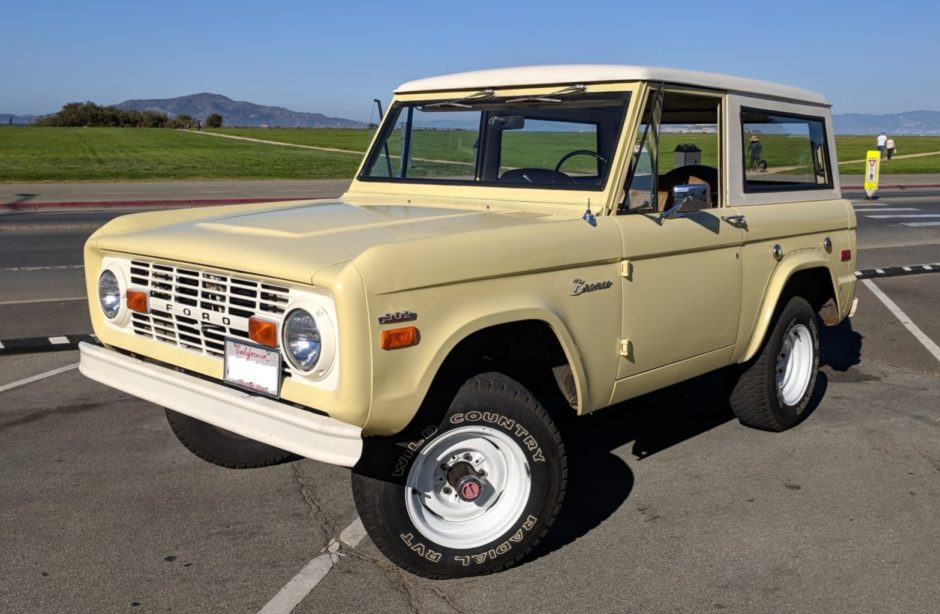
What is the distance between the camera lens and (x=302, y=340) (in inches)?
124

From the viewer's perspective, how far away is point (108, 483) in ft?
14.5

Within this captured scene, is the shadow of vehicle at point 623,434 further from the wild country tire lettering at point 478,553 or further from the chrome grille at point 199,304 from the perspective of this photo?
the chrome grille at point 199,304

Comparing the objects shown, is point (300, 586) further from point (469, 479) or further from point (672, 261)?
point (672, 261)

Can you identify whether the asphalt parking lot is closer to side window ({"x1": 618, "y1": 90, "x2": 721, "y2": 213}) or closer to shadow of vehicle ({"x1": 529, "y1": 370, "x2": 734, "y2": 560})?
shadow of vehicle ({"x1": 529, "y1": 370, "x2": 734, "y2": 560})

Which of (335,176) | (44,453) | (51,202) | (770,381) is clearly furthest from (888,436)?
(335,176)

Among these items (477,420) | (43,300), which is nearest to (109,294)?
(477,420)

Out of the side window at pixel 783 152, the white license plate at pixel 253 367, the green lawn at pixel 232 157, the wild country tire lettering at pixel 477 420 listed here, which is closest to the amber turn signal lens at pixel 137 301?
the white license plate at pixel 253 367

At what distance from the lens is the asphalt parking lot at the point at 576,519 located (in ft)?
11.1

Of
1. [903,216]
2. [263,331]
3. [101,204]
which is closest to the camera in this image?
[263,331]

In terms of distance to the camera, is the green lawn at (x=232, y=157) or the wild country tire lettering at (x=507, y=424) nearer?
the wild country tire lettering at (x=507, y=424)

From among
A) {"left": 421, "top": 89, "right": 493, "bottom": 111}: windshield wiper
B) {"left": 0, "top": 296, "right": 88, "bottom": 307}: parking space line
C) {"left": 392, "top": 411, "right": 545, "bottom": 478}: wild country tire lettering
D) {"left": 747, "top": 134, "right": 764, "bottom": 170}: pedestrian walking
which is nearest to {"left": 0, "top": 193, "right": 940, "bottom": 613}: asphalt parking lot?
{"left": 392, "top": 411, "right": 545, "bottom": 478}: wild country tire lettering

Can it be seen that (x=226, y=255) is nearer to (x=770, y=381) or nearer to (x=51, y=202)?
(x=770, y=381)

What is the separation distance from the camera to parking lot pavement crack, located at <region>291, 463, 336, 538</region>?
395 centimetres

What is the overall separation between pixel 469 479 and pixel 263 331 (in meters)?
0.98
